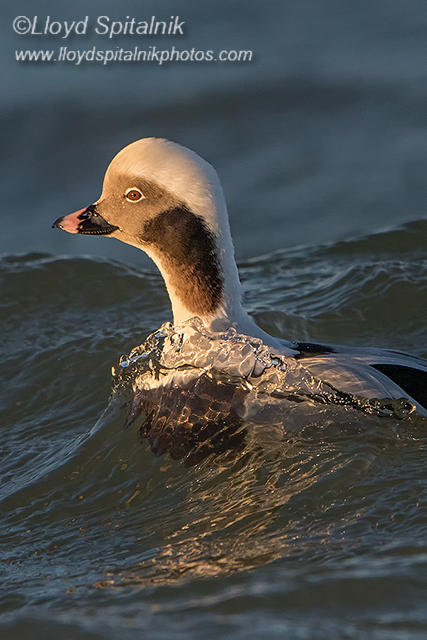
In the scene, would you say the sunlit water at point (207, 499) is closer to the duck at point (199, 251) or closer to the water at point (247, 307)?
the water at point (247, 307)

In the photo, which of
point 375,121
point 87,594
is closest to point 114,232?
point 87,594

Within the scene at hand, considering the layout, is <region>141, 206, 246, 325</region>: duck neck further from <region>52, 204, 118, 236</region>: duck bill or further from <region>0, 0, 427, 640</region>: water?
<region>0, 0, 427, 640</region>: water

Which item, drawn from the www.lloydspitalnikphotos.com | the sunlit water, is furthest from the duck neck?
the www.lloydspitalnikphotos.com

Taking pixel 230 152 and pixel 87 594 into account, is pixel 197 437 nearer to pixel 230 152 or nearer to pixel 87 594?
pixel 87 594

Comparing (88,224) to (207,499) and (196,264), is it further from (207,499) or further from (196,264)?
(207,499)

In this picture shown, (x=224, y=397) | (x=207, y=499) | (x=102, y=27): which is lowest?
(x=207, y=499)

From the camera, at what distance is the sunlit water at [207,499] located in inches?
119

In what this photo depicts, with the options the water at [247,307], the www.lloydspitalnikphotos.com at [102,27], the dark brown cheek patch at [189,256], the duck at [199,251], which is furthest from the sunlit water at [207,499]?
the www.lloydspitalnikphotos.com at [102,27]

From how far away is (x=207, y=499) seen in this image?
3.97m

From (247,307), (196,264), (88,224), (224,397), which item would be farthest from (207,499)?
(247,307)

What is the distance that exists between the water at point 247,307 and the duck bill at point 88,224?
40.6 inches

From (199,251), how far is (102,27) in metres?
6.39

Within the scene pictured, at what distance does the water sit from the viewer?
3189 millimetres

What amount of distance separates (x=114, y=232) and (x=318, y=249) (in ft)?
10.3
